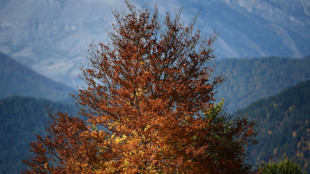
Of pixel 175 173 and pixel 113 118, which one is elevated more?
pixel 113 118

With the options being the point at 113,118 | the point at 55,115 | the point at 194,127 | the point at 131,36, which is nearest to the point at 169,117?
the point at 194,127

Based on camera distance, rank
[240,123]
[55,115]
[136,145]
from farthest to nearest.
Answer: [240,123], [55,115], [136,145]

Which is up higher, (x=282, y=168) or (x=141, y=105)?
(x=282, y=168)

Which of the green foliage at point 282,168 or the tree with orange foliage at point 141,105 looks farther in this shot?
the green foliage at point 282,168

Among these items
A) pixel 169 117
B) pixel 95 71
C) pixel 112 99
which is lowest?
pixel 169 117

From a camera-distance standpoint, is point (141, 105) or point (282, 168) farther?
point (282, 168)

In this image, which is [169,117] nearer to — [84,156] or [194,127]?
[194,127]

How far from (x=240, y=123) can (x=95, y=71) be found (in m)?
8.69

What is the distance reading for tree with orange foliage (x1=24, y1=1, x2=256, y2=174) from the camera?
1304 cm

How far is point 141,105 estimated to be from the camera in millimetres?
12945

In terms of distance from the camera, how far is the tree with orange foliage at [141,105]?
1304cm

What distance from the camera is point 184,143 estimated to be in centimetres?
1392

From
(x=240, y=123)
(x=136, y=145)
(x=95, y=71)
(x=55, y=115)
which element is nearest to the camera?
(x=136, y=145)

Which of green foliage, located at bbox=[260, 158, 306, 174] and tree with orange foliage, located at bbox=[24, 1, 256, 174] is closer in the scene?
tree with orange foliage, located at bbox=[24, 1, 256, 174]
